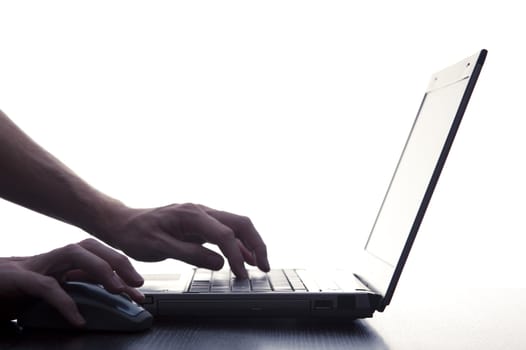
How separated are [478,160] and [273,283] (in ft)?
7.85

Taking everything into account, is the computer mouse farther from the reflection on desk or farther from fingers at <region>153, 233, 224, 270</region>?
fingers at <region>153, 233, 224, 270</region>

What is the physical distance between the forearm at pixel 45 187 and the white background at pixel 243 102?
1.96 meters

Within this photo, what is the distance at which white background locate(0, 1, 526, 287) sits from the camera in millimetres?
3131

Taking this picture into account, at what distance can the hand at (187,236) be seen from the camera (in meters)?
0.96

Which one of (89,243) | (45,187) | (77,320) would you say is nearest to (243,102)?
(45,187)

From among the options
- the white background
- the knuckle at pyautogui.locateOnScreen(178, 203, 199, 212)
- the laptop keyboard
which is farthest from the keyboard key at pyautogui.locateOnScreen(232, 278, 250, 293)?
the white background

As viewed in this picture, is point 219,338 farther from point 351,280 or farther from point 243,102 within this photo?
point 243,102

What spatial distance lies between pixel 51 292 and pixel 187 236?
0.90 ft

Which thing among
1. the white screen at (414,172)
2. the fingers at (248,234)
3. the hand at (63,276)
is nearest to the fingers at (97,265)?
the hand at (63,276)

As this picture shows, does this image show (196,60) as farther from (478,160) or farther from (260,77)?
(478,160)

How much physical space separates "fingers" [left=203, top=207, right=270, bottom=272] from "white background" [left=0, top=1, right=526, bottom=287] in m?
2.07

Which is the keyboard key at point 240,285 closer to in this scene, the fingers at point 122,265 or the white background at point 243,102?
the fingers at point 122,265

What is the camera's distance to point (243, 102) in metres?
3.14

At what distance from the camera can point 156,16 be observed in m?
3.15
